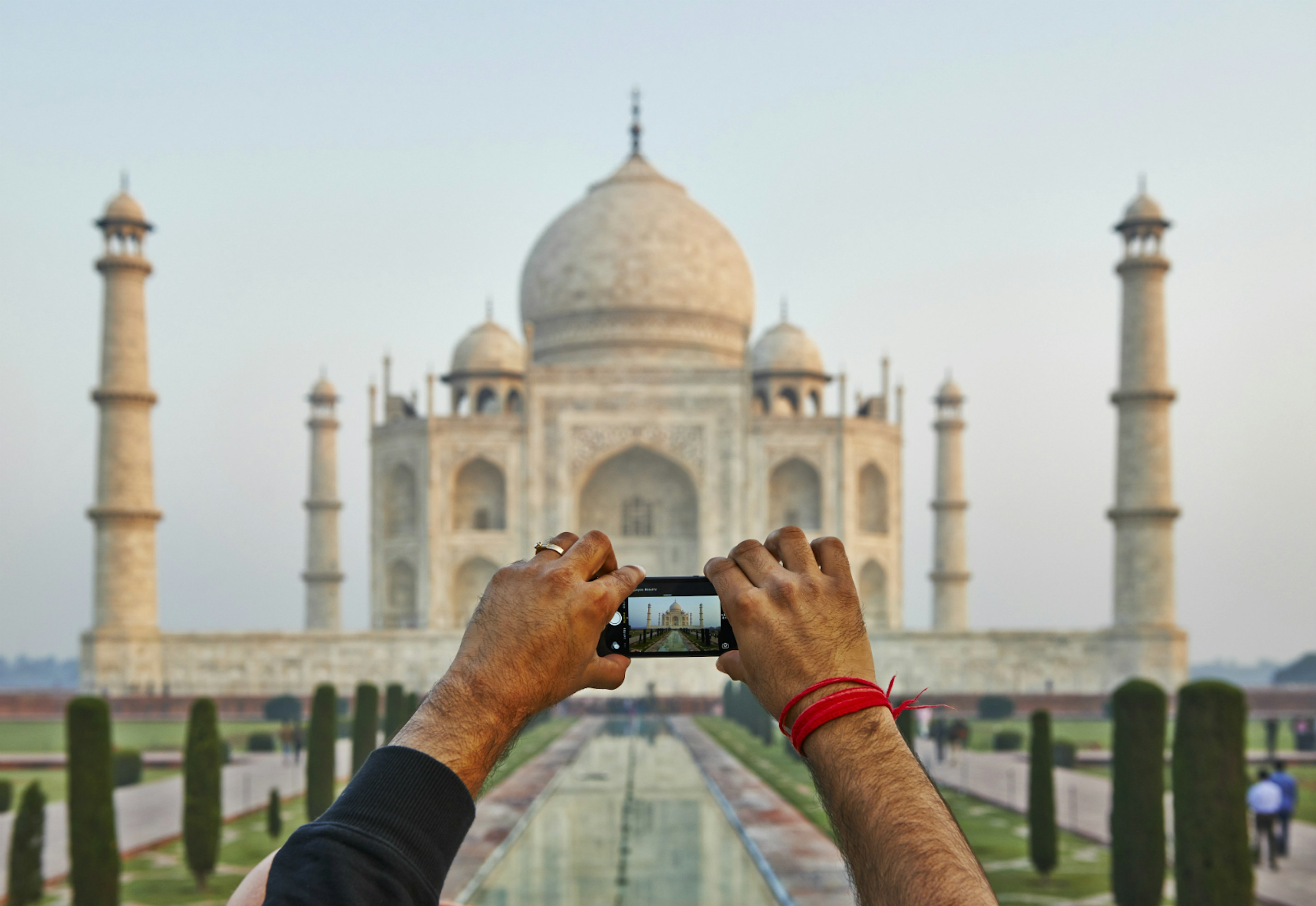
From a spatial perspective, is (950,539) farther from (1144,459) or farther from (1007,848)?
(1007,848)

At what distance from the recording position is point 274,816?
336 inches

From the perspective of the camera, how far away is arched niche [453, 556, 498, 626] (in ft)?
77.6

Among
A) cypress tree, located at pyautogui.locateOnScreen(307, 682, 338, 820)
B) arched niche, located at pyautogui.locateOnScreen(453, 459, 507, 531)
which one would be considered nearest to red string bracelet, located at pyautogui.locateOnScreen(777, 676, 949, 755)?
cypress tree, located at pyautogui.locateOnScreen(307, 682, 338, 820)

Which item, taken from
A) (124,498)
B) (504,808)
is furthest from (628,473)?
(504,808)

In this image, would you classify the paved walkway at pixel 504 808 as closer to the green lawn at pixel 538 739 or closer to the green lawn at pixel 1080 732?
the green lawn at pixel 538 739

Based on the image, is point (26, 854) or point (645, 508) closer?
point (26, 854)

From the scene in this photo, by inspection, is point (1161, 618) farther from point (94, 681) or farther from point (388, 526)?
point (94, 681)

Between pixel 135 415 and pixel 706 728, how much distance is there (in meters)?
10.2

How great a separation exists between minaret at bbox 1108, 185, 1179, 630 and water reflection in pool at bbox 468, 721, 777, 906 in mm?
11002

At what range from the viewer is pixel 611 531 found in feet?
81.6

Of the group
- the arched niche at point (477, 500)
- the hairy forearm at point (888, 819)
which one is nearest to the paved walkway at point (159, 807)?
the hairy forearm at point (888, 819)

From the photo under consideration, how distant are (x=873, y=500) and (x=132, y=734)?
45.0 ft

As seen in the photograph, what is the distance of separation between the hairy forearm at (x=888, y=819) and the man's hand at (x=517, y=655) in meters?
0.20

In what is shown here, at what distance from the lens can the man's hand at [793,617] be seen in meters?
1.03
